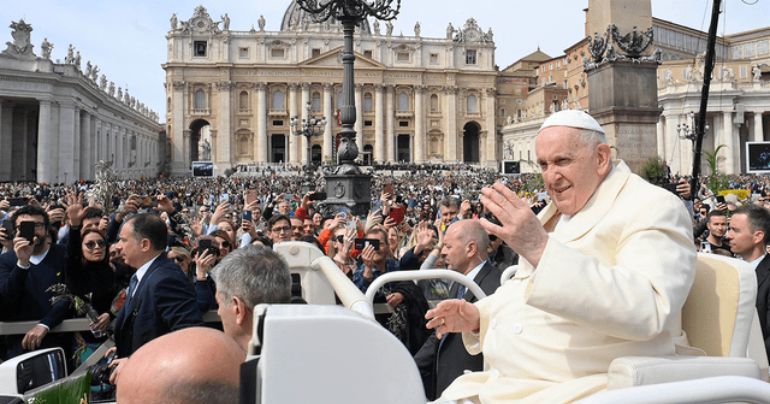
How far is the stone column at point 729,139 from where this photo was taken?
163ft

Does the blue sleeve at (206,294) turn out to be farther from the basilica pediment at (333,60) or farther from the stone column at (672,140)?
the basilica pediment at (333,60)

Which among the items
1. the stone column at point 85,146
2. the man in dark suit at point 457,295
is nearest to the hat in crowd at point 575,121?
the man in dark suit at point 457,295

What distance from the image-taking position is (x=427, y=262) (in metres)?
5.02

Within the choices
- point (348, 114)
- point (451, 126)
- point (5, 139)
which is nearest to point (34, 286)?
point (348, 114)

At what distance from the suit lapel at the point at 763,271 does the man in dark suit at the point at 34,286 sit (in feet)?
15.5

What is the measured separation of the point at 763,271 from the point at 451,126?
3006 inches

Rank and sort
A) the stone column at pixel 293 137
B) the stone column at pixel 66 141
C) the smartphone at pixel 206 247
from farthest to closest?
the stone column at pixel 293 137 → the stone column at pixel 66 141 → the smartphone at pixel 206 247

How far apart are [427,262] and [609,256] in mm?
2968

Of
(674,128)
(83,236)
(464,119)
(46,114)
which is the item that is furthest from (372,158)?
(83,236)

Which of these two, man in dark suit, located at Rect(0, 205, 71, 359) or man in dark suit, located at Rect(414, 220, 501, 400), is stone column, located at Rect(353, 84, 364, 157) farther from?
man in dark suit, located at Rect(414, 220, 501, 400)

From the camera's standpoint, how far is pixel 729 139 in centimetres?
5041

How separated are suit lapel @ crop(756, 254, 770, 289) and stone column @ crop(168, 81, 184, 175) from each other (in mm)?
73924

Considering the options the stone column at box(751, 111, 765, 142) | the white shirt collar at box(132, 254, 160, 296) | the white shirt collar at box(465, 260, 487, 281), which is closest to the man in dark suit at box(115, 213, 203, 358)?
the white shirt collar at box(132, 254, 160, 296)

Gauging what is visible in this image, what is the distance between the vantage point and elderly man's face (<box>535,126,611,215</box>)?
2.18 meters
